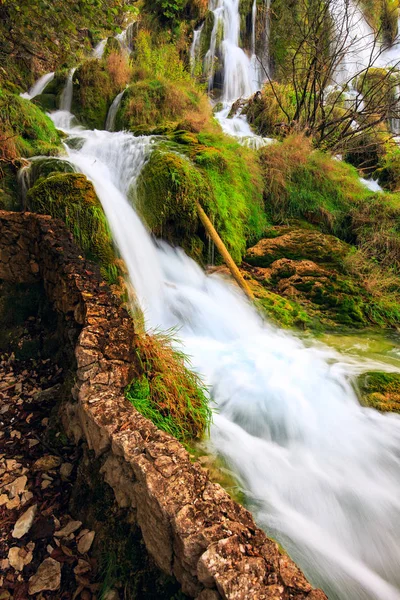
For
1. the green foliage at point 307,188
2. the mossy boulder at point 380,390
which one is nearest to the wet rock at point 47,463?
the mossy boulder at point 380,390

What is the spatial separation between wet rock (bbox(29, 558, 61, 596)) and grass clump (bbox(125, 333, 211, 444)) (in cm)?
91

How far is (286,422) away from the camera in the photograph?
9.14ft

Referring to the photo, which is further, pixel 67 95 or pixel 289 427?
pixel 67 95

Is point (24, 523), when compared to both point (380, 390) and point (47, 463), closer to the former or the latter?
point (47, 463)

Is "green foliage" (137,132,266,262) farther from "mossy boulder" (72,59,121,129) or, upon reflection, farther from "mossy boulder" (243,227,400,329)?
"mossy boulder" (72,59,121,129)

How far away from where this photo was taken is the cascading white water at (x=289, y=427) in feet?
6.14

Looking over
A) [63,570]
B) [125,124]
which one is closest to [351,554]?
[63,570]

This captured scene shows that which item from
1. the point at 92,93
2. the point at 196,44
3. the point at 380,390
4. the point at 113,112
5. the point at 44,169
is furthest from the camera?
the point at 196,44

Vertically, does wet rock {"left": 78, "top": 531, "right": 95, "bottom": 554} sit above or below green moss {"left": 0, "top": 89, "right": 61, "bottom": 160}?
below

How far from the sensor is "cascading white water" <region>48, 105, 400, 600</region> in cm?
187

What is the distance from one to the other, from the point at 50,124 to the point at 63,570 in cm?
723

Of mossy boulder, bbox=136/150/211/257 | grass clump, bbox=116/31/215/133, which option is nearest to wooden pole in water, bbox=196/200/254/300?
mossy boulder, bbox=136/150/211/257

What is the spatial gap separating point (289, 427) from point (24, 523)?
2.10 metres

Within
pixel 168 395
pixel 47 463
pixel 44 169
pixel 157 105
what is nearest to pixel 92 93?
pixel 157 105
